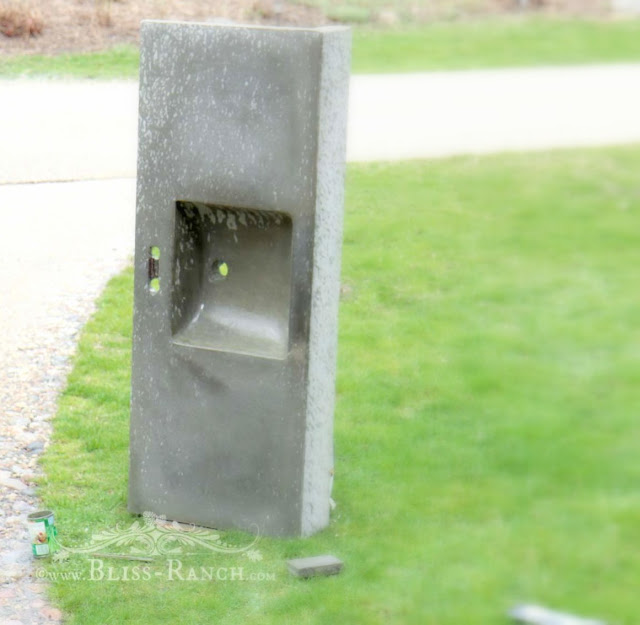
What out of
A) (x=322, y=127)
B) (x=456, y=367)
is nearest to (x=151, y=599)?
(x=322, y=127)

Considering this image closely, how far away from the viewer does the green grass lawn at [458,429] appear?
383cm

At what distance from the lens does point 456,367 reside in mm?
5934

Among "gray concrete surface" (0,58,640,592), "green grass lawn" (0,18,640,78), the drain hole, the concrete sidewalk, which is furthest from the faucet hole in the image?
"green grass lawn" (0,18,640,78)

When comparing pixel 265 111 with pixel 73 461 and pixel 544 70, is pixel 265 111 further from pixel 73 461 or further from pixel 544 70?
pixel 544 70

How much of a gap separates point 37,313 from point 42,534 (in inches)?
110

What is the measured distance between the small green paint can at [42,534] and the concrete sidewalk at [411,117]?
17.3 ft

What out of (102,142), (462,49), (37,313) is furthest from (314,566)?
(462,49)

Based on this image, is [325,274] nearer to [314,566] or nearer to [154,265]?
[154,265]

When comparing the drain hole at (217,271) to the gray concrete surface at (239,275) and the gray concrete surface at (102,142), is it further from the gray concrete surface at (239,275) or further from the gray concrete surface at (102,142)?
the gray concrete surface at (102,142)

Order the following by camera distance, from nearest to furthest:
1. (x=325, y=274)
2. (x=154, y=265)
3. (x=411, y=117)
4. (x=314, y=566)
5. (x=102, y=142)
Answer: (x=314, y=566), (x=325, y=274), (x=154, y=265), (x=102, y=142), (x=411, y=117)

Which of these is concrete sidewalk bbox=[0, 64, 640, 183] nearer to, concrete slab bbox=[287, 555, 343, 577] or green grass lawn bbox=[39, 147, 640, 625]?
green grass lawn bbox=[39, 147, 640, 625]

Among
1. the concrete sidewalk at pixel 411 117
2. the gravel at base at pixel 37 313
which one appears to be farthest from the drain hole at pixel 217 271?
the concrete sidewalk at pixel 411 117

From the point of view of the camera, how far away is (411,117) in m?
10.8

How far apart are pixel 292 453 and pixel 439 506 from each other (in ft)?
2.07
